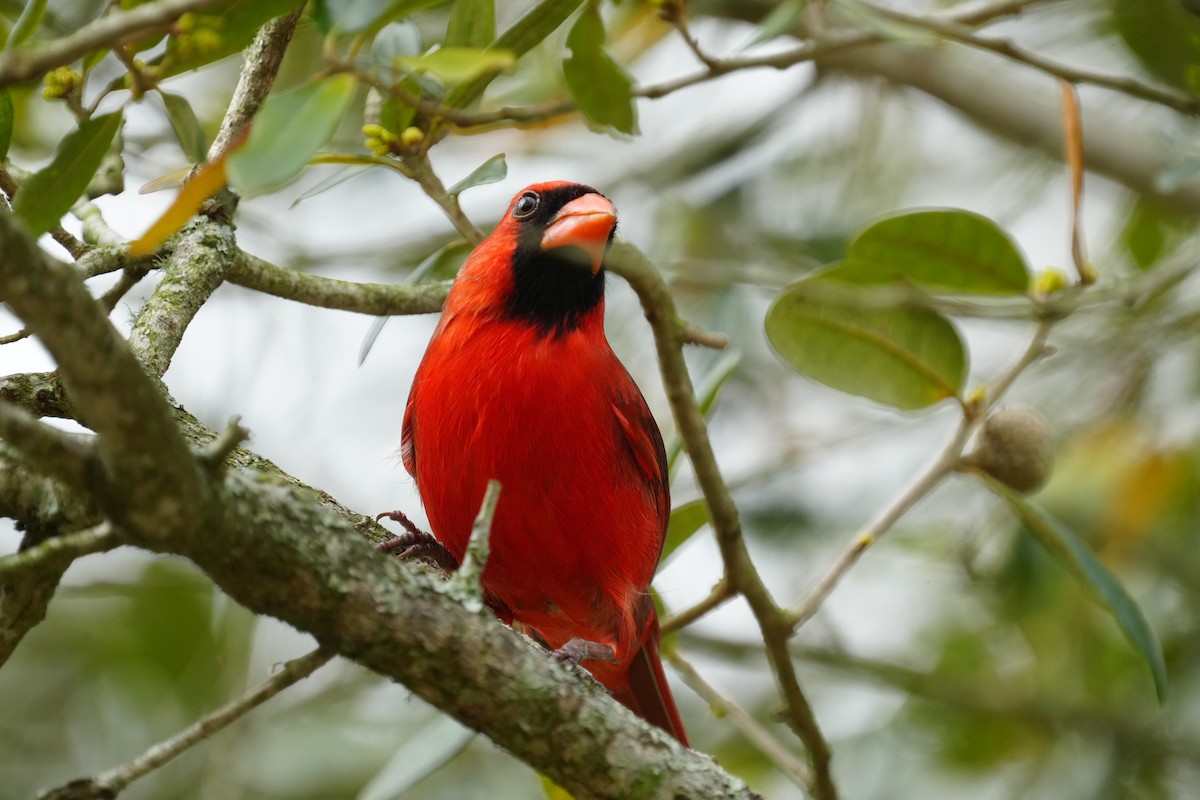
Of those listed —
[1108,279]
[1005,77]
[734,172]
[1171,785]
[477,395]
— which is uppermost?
[734,172]

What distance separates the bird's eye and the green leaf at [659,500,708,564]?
85 cm

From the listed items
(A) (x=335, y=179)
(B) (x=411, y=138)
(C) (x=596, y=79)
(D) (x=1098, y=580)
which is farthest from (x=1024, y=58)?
(A) (x=335, y=179)

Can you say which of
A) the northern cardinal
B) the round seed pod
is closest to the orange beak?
the northern cardinal

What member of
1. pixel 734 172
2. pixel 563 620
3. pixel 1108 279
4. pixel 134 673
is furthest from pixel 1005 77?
pixel 134 673

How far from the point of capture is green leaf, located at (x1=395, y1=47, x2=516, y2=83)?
1656 mm

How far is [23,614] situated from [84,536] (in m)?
0.61

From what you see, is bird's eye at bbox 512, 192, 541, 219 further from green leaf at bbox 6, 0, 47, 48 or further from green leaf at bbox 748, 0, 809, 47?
green leaf at bbox 6, 0, 47, 48

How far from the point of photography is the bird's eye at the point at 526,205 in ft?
11.2

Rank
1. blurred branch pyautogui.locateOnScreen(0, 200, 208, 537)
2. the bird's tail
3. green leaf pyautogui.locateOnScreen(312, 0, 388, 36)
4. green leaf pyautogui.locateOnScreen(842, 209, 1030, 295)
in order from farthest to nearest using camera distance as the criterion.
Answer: the bird's tail < green leaf pyautogui.locateOnScreen(842, 209, 1030, 295) < green leaf pyautogui.locateOnScreen(312, 0, 388, 36) < blurred branch pyautogui.locateOnScreen(0, 200, 208, 537)

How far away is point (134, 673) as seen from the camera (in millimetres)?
4723

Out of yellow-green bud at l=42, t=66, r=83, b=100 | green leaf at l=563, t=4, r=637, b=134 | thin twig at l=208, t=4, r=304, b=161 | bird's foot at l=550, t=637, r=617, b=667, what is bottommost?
bird's foot at l=550, t=637, r=617, b=667

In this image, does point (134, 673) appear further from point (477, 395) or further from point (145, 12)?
point (145, 12)

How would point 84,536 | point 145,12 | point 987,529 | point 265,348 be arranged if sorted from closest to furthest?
point 145,12
point 84,536
point 987,529
point 265,348

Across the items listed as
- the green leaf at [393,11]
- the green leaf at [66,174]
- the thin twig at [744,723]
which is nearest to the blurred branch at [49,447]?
the green leaf at [66,174]
